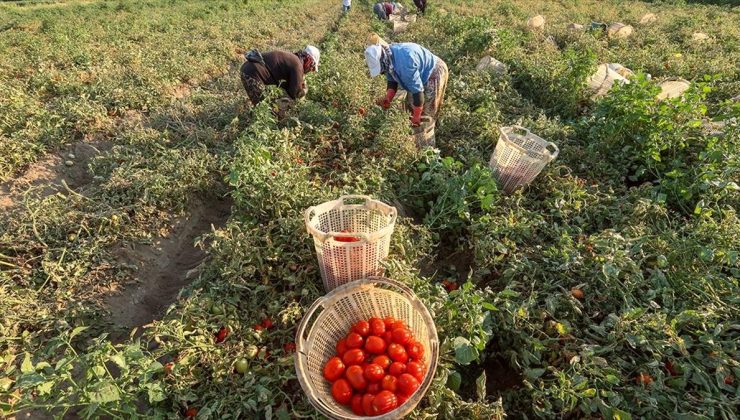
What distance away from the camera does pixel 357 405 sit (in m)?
2.30

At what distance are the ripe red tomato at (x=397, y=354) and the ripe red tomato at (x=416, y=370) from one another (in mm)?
68

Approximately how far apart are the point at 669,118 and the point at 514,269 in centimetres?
249

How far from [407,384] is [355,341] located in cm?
46

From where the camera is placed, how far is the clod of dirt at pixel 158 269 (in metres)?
3.22

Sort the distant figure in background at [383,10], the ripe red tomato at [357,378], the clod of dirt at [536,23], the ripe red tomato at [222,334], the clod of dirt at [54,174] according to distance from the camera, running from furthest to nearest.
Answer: the distant figure in background at [383,10] < the clod of dirt at [536,23] < the clod of dirt at [54,174] < the ripe red tomato at [222,334] < the ripe red tomato at [357,378]

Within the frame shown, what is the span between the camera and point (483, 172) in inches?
138

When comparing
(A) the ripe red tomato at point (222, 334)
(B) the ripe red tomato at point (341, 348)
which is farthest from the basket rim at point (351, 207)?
(A) the ripe red tomato at point (222, 334)

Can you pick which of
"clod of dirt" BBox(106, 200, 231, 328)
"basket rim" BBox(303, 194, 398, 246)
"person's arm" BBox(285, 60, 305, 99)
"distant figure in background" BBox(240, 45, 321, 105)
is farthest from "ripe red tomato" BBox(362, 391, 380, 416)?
"person's arm" BBox(285, 60, 305, 99)

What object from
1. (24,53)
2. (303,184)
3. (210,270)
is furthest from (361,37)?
(210,270)

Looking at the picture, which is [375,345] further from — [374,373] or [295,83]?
[295,83]

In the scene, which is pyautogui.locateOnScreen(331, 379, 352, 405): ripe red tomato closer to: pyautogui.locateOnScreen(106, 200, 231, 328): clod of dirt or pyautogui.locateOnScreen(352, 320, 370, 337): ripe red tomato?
pyautogui.locateOnScreen(352, 320, 370, 337): ripe red tomato

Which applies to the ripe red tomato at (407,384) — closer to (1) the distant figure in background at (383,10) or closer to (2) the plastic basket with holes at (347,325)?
(2) the plastic basket with holes at (347,325)

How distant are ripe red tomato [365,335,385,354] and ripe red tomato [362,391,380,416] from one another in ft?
0.93

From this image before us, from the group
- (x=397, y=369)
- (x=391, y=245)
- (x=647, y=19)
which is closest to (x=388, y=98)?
(x=391, y=245)
